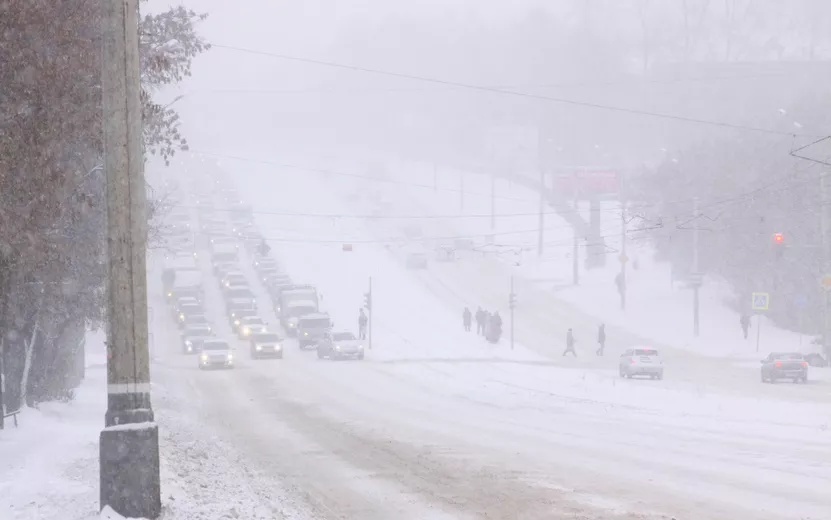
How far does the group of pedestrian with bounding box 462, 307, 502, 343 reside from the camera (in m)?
60.2

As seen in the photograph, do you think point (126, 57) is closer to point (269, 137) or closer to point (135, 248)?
point (135, 248)

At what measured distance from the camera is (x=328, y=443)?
69.9 ft

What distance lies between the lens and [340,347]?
180 feet

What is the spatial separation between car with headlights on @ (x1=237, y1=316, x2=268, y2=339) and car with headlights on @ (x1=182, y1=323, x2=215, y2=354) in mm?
3031

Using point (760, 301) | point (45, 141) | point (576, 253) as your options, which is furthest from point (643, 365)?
point (45, 141)

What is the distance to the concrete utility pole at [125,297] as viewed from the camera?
9.38 meters

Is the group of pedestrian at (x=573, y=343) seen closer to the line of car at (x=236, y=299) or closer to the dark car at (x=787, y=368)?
the line of car at (x=236, y=299)

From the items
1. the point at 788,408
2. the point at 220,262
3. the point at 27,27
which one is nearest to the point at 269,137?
the point at 220,262

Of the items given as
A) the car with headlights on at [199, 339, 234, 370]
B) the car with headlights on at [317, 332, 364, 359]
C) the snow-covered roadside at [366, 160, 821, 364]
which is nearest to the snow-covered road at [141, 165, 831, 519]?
the car with headlights on at [199, 339, 234, 370]

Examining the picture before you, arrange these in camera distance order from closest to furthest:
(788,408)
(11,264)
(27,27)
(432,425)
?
1. (27,27)
2. (11,264)
3. (432,425)
4. (788,408)

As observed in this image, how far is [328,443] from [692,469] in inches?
308

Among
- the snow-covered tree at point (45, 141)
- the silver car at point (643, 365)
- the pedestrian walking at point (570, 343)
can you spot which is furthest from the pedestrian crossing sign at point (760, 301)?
the snow-covered tree at point (45, 141)

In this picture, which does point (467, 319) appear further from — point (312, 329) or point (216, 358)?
point (216, 358)

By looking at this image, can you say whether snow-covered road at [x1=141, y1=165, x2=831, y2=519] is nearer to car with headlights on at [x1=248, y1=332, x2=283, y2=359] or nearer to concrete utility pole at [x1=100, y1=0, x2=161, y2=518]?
concrete utility pole at [x1=100, y1=0, x2=161, y2=518]
